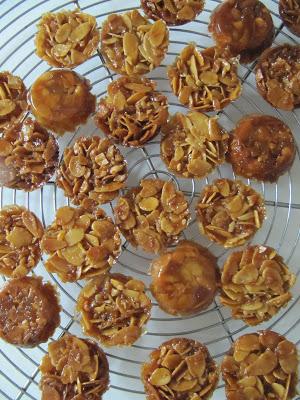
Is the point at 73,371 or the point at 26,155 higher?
the point at 26,155

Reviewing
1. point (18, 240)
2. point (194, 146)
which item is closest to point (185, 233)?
point (194, 146)

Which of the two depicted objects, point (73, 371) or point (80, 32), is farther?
point (80, 32)

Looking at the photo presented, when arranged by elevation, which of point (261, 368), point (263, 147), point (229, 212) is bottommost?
point (261, 368)

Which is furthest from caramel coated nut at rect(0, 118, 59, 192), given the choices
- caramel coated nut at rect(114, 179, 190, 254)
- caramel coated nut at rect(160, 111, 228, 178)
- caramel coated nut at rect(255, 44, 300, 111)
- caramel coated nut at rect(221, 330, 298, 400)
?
caramel coated nut at rect(221, 330, 298, 400)

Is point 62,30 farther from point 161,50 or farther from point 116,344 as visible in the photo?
point 116,344

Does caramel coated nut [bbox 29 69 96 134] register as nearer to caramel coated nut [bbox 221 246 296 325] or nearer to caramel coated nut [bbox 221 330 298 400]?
caramel coated nut [bbox 221 246 296 325]

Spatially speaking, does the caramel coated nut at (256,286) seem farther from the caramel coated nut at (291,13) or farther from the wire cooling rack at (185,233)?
the caramel coated nut at (291,13)

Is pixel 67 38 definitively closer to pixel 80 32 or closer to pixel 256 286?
pixel 80 32
